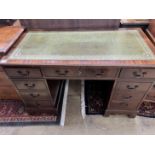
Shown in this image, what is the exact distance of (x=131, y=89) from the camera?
1.09 metres

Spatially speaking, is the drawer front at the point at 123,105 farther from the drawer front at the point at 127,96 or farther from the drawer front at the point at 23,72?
the drawer front at the point at 23,72

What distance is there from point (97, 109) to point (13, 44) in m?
1.15

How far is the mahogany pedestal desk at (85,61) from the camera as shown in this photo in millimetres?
900

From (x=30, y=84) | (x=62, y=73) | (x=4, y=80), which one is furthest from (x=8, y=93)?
(x=62, y=73)

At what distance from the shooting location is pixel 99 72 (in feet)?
3.16

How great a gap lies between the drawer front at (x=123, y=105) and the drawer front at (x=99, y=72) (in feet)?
1.35

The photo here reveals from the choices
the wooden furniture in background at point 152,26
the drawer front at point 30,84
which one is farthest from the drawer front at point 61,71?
the wooden furniture in background at point 152,26

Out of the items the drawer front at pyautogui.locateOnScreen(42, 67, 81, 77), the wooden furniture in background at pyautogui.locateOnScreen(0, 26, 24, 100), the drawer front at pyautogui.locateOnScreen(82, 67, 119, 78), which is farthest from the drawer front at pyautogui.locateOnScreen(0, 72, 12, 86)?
the drawer front at pyautogui.locateOnScreen(82, 67, 119, 78)

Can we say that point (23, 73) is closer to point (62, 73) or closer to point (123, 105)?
point (62, 73)

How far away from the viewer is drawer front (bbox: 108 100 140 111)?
1260 millimetres

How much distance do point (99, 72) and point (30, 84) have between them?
61 cm

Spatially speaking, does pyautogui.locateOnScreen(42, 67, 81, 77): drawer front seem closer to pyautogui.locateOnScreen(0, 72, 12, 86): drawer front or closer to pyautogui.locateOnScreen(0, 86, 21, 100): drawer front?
pyautogui.locateOnScreen(0, 72, 12, 86): drawer front

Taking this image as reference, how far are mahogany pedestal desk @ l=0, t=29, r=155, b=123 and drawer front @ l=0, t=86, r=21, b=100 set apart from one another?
0.32 metres
